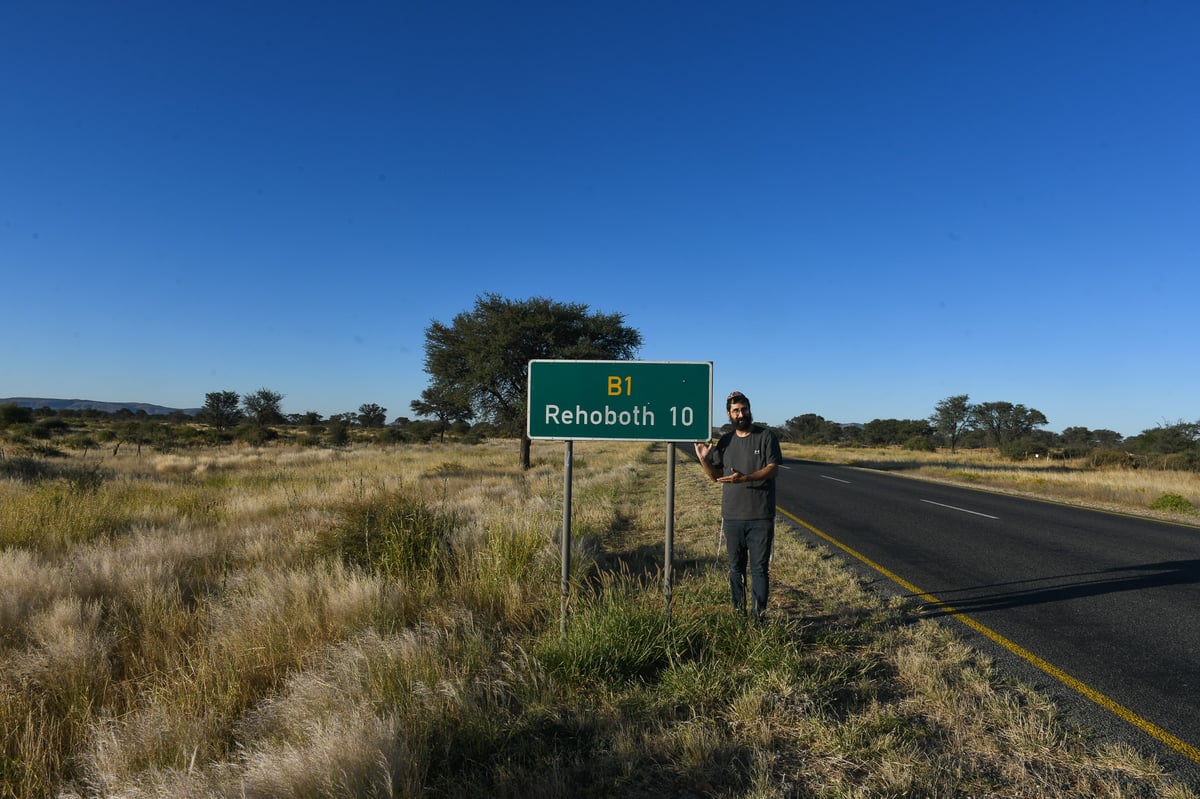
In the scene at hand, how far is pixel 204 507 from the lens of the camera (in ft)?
36.1

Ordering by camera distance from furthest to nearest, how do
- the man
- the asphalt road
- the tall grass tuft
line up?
the tall grass tuft < the man < the asphalt road

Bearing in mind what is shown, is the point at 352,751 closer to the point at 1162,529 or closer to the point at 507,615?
the point at 507,615

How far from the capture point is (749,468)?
523 centimetres

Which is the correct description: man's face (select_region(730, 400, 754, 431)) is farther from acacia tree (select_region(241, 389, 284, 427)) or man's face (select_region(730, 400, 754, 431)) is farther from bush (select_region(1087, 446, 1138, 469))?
acacia tree (select_region(241, 389, 284, 427))

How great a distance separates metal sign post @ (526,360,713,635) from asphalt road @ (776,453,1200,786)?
3.03 metres

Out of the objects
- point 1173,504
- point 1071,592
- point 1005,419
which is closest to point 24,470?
point 1071,592

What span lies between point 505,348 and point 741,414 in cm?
2032

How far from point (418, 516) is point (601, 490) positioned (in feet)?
27.1

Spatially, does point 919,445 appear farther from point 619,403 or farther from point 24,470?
point 24,470

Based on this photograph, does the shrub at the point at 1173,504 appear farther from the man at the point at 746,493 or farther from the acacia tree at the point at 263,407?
the acacia tree at the point at 263,407

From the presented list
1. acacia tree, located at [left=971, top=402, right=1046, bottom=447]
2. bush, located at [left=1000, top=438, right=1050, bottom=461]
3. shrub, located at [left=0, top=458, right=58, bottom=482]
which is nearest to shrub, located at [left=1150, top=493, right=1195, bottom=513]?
shrub, located at [left=0, top=458, right=58, bottom=482]

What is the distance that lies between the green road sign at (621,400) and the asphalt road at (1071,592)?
3.07m

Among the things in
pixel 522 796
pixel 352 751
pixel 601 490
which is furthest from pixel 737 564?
pixel 601 490

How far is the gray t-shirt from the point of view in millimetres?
5156
